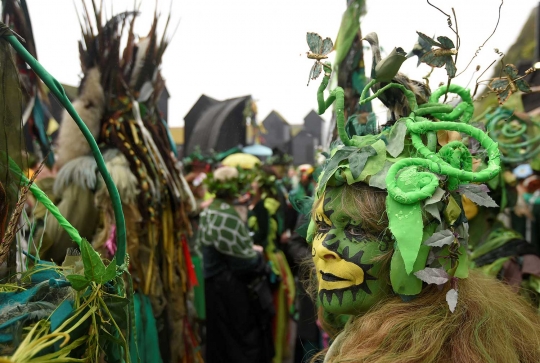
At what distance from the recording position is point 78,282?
1.02m

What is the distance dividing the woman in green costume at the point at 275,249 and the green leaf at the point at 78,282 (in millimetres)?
3425

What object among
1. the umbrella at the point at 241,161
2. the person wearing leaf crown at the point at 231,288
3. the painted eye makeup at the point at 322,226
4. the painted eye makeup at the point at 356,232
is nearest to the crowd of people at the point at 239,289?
the person wearing leaf crown at the point at 231,288

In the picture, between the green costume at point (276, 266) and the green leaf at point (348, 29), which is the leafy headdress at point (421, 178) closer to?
the green leaf at point (348, 29)

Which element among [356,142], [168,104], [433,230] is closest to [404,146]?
[356,142]

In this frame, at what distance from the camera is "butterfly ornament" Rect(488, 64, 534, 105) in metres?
1.51

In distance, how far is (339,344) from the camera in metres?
1.48

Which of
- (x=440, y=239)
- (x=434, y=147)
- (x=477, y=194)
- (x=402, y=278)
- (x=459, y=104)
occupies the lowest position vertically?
(x=402, y=278)

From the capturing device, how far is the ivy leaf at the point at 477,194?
138 cm

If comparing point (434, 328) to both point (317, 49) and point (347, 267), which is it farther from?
point (317, 49)

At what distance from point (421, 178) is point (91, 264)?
2.86 feet

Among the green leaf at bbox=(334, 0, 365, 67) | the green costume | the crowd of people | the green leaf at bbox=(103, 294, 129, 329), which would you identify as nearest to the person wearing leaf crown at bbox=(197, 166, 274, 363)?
the crowd of people

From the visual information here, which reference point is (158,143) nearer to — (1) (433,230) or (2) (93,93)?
(2) (93,93)

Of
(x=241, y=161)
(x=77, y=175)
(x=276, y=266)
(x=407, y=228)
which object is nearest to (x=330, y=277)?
(x=407, y=228)

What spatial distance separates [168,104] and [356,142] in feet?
8.54
